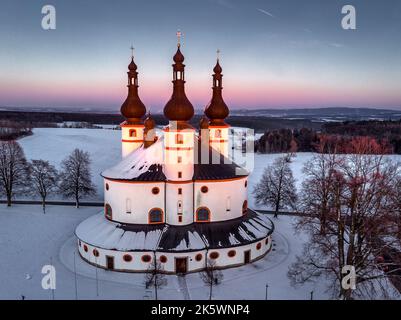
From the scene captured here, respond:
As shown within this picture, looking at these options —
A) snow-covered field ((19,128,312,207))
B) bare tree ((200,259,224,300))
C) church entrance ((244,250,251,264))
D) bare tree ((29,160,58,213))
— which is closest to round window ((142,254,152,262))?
bare tree ((200,259,224,300))

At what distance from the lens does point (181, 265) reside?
21.4m

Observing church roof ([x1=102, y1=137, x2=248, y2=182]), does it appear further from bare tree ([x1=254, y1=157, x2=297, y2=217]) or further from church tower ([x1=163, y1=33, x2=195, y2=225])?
bare tree ([x1=254, y1=157, x2=297, y2=217])

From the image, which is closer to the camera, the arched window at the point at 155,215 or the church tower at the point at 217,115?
the arched window at the point at 155,215

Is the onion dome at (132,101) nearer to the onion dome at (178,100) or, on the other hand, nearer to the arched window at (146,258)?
the onion dome at (178,100)

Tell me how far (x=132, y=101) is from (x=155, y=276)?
15311 mm

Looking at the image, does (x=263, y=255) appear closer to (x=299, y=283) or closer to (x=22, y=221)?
(x=299, y=283)

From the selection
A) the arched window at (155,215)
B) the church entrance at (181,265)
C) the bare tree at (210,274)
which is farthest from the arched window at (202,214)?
the church entrance at (181,265)

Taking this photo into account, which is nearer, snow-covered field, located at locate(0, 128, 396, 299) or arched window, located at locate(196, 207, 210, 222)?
snow-covered field, located at locate(0, 128, 396, 299)

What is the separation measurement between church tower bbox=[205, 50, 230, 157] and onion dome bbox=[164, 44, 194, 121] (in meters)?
6.37

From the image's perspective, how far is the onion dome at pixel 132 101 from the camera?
92.5 feet

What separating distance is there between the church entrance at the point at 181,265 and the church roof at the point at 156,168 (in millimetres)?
5645

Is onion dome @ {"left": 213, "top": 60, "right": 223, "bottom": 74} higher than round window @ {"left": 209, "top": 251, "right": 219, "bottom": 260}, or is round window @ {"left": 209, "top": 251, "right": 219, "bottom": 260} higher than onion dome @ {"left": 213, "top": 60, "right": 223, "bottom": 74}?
onion dome @ {"left": 213, "top": 60, "right": 223, "bottom": 74}

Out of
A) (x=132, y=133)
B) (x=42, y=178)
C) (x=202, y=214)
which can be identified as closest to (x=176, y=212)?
(x=202, y=214)

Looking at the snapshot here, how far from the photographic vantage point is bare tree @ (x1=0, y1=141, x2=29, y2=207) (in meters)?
37.9
